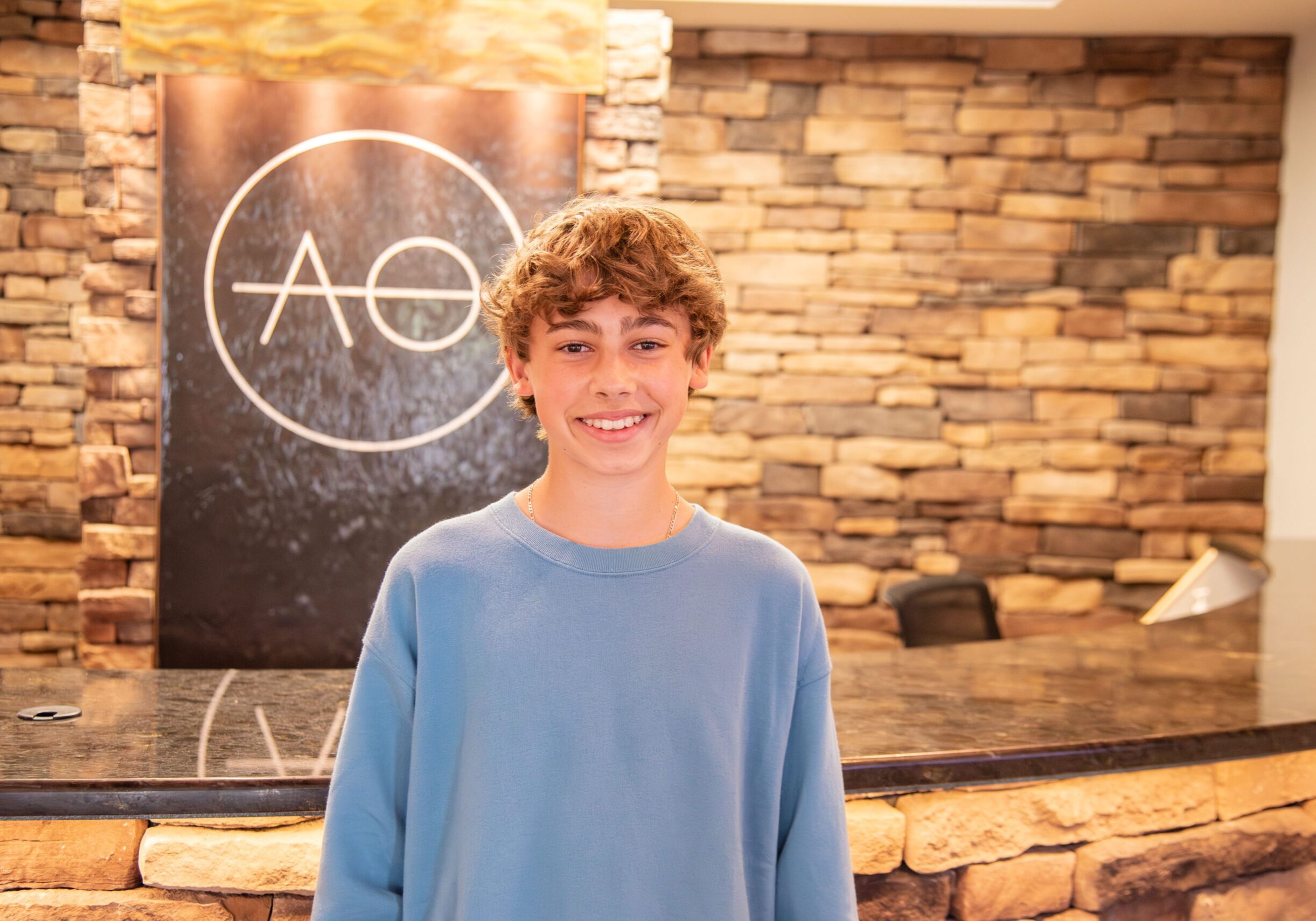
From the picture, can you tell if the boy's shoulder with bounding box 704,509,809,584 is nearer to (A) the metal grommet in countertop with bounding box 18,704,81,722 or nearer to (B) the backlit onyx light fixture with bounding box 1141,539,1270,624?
(A) the metal grommet in countertop with bounding box 18,704,81,722

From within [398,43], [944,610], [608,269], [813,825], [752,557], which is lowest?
[944,610]

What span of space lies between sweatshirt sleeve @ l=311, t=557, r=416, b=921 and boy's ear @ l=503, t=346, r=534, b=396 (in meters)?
0.23

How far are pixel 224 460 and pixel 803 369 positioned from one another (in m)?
2.33

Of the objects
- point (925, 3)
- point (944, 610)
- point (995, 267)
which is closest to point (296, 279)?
point (944, 610)

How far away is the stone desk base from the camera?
1.30 m

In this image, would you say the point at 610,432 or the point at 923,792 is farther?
the point at 923,792

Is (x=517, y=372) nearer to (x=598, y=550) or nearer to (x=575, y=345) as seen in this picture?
(x=575, y=345)

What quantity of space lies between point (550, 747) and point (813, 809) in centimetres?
26

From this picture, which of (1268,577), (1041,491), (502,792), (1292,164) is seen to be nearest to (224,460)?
(502,792)

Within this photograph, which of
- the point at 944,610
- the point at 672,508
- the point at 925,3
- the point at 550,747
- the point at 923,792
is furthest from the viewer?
the point at 925,3

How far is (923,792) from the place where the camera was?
1427mm

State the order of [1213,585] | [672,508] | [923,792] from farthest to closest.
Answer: [1213,585] < [923,792] < [672,508]

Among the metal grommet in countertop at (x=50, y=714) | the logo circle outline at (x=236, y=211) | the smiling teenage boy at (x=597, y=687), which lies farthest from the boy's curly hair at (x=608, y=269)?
the logo circle outline at (x=236, y=211)

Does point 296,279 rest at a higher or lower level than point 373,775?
higher
